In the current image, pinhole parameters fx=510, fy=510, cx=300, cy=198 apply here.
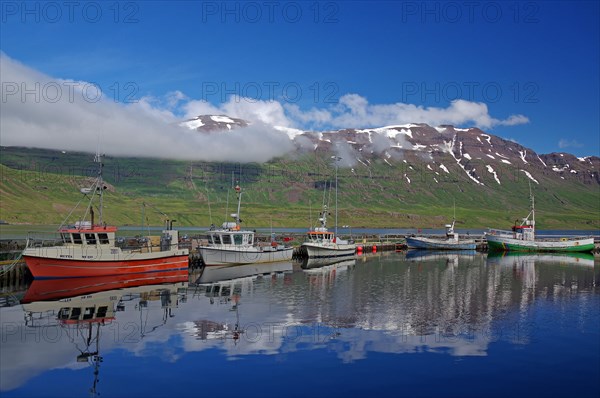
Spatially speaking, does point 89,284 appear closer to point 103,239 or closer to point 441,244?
point 103,239

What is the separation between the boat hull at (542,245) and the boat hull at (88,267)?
97.4m

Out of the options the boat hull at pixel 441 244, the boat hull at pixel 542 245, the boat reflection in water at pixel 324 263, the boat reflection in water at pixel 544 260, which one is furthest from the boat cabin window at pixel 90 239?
the boat hull at pixel 542 245

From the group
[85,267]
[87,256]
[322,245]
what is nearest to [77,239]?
[87,256]

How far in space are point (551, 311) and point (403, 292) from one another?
15.9 metres

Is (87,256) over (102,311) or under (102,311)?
over

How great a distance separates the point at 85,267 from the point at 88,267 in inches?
13.9

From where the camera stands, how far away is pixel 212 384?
2467cm

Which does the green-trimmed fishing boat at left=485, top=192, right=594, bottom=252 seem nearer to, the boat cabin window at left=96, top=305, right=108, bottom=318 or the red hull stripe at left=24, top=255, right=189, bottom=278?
the red hull stripe at left=24, top=255, right=189, bottom=278

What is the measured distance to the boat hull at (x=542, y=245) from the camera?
132m

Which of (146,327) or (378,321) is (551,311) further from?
(146,327)

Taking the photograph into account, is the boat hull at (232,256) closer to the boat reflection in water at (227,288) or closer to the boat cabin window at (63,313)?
the boat reflection in water at (227,288)

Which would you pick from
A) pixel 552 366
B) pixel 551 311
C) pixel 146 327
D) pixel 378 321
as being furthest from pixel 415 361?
pixel 551 311

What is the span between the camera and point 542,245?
131750mm

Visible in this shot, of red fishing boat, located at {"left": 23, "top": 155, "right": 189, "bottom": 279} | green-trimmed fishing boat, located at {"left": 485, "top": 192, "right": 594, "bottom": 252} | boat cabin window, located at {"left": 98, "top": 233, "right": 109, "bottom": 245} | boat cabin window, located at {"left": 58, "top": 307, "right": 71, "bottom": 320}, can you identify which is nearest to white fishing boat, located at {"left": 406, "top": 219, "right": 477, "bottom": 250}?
green-trimmed fishing boat, located at {"left": 485, "top": 192, "right": 594, "bottom": 252}
